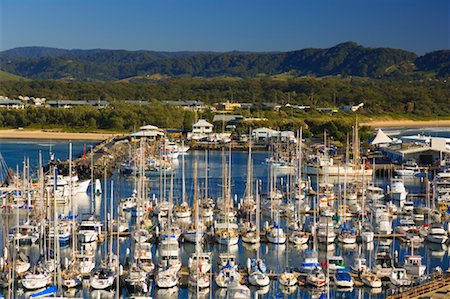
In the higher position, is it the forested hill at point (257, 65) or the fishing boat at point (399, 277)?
the forested hill at point (257, 65)

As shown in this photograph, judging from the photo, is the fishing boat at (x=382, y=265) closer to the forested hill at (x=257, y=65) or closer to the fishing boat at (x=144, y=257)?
the fishing boat at (x=144, y=257)

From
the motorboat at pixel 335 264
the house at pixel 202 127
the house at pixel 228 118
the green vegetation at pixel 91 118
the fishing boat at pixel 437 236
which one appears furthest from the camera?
the green vegetation at pixel 91 118

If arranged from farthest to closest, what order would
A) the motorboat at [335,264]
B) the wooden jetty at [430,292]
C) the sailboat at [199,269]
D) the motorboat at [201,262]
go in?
the motorboat at [335,264] → the motorboat at [201,262] → the sailboat at [199,269] → the wooden jetty at [430,292]

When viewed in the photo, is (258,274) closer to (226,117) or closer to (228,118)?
(228,118)

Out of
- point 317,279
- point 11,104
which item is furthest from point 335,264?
point 11,104

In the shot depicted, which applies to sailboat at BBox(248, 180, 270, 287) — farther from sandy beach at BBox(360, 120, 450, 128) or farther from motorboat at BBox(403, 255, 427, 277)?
sandy beach at BBox(360, 120, 450, 128)

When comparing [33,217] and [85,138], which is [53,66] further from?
[33,217]

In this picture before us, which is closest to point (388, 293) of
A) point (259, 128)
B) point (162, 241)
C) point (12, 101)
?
point (162, 241)

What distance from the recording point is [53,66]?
583ft

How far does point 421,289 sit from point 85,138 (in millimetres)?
36291

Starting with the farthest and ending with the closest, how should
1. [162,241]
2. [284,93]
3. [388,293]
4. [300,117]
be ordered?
[284,93] < [300,117] < [162,241] < [388,293]

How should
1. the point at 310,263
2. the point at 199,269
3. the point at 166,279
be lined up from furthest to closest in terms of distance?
the point at 310,263, the point at 199,269, the point at 166,279

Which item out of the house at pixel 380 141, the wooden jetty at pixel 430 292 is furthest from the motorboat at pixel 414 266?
the house at pixel 380 141

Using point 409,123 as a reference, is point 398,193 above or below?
below
